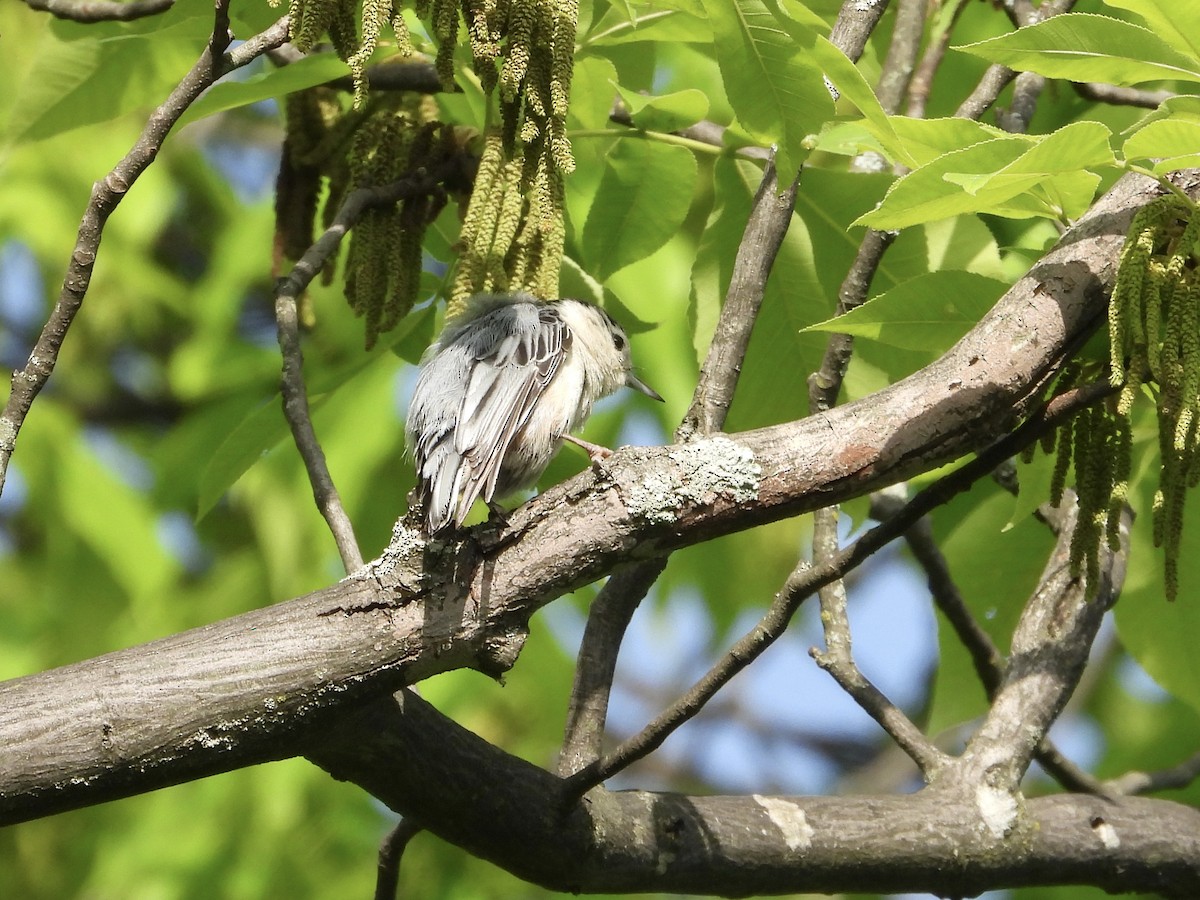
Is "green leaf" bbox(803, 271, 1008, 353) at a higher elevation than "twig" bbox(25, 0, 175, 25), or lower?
lower

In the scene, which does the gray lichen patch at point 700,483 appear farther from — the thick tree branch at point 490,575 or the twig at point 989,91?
the twig at point 989,91

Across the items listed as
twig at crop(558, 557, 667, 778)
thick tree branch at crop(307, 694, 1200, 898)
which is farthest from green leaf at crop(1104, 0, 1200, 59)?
thick tree branch at crop(307, 694, 1200, 898)

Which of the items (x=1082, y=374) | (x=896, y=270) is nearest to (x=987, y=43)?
(x=1082, y=374)

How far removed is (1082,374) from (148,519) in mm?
3268

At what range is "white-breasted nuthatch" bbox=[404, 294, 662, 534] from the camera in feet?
9.66

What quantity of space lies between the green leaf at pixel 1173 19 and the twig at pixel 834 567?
1.90ft

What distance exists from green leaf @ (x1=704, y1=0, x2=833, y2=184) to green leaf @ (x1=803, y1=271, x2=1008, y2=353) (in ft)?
1.08

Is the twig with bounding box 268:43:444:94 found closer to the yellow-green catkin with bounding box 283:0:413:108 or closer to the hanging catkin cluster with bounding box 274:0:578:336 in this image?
the hanging catkin cluster with bounding box 274:0:578:336

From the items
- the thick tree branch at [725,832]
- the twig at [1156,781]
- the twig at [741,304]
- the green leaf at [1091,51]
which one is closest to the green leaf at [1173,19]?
the green leaf at [1091,51]

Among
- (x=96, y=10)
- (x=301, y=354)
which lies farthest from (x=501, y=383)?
(x=96, y=10)

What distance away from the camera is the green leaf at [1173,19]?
6.51ft

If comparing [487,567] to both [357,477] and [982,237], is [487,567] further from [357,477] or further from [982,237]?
[357,477]

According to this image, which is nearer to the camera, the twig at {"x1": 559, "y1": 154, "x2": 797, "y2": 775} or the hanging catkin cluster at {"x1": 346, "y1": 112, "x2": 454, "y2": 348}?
the twig at {"x1": 559, "y1": 154, "x2": 797, "y2": 775}

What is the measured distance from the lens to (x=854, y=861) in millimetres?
2949
